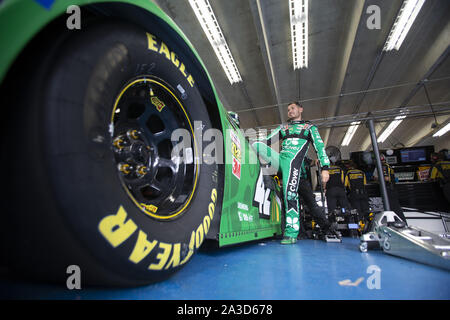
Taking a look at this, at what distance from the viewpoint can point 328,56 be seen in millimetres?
6590

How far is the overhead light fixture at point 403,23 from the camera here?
15.5 ft

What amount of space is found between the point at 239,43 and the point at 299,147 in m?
4.51

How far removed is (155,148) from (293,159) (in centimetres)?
182

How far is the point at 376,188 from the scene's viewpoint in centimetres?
589

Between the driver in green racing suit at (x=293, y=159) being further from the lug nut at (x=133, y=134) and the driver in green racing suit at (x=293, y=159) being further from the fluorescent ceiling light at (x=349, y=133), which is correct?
the fluorescent ceiling light at (x=349, y=133)

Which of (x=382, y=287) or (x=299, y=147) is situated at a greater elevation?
(x=299, y=147)

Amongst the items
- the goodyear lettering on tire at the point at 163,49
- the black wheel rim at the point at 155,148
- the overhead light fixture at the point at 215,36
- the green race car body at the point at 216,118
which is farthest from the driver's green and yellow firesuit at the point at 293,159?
the overhead light fixture at the point at 215,36

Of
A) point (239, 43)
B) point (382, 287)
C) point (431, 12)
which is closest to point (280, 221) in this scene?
point (382, 287)

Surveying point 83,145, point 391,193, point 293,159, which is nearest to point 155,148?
point 83,145

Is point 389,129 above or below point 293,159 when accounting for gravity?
above

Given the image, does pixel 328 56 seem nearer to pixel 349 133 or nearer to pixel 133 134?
pixel 349 133

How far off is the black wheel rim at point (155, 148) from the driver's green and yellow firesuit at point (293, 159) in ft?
4.67

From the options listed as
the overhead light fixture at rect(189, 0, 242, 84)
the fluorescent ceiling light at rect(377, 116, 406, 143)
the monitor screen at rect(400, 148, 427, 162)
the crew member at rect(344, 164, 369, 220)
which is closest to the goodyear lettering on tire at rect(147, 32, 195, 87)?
the overhead light fixture at rect(189, 0, 242, 84)
